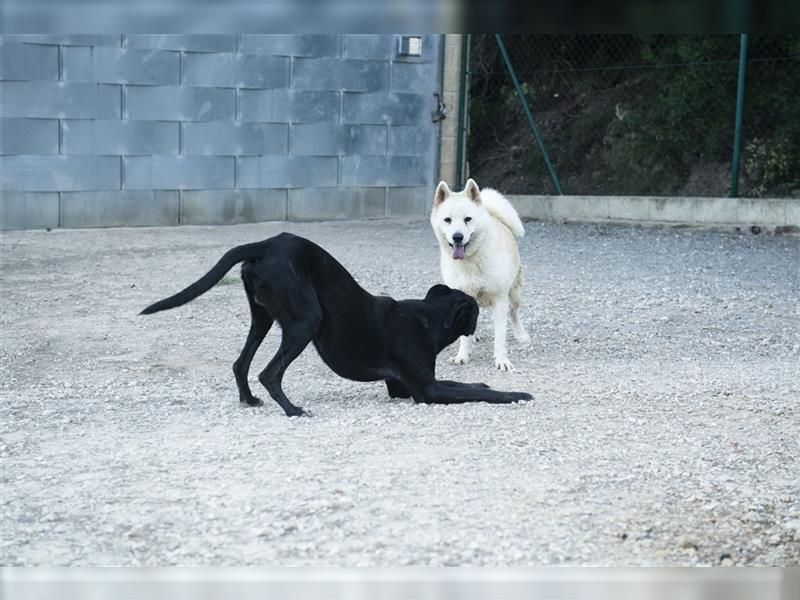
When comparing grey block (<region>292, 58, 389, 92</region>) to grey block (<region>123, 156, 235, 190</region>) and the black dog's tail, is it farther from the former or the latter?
the black dog's tail

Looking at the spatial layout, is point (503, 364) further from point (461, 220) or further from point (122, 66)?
point (122, 66)

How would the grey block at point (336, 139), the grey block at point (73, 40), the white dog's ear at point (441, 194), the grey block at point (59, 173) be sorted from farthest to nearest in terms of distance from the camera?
the grey block at point (336, 139)
the grey block at point (59, 173)
the grey block at point (73, 40)
the white dog's ear at point (441, 194)

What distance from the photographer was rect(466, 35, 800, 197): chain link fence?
12820 mm

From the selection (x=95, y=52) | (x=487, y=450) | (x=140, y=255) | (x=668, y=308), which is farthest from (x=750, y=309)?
(x=95, y=52)

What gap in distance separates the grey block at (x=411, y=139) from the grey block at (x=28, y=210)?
398 centimetres

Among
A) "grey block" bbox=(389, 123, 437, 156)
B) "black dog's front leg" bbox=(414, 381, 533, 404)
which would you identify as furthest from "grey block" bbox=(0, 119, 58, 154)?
"black dog's front leg" bbox=(414, 381, 533, 404)

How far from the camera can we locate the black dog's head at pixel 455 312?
548 cm

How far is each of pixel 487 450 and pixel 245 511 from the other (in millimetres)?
1115

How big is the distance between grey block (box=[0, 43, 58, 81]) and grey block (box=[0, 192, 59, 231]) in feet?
3.71

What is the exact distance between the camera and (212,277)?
4793 millimetres

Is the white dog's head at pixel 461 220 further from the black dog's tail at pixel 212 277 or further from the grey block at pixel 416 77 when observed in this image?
the grey block at pixel 416 77

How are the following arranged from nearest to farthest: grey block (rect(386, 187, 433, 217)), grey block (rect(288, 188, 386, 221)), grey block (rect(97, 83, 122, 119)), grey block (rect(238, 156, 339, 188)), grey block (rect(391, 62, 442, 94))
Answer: grey block (rect(97, 83, 122, 119))
grey block (rect(238, 156, 339, 188))
grey block (rect(288, 188, 386, 221))
grey block (rect(391, 62, 442, 94))
grey block (rect(386, 187, 433, 217))

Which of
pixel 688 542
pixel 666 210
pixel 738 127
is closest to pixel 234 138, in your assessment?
pixel 666 210

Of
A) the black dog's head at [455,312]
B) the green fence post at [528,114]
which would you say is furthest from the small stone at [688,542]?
the green fence post at [528,114]
